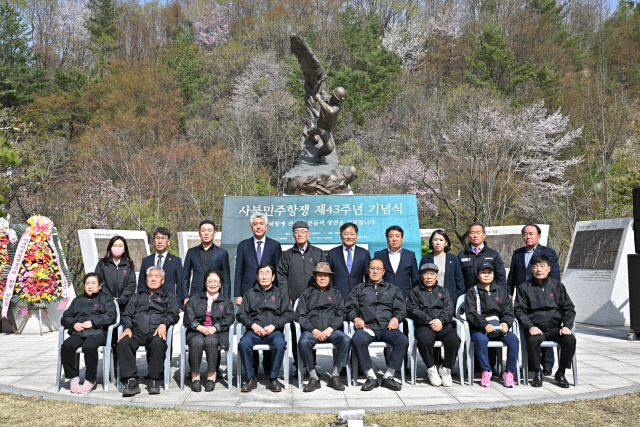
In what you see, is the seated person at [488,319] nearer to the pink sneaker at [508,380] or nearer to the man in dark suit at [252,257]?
the pink sneaker at [508,380]

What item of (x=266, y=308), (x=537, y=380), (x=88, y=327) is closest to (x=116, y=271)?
(x=88, y=327)

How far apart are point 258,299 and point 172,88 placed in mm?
26569

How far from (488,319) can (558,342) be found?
0.61 metres

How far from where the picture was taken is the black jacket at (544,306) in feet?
16.4

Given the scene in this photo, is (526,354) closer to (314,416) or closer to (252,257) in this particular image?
(314,416)

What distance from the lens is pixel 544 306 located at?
16.6ft

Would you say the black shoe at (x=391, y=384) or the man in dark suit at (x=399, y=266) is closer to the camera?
the black shoe at (x=391, y=384)

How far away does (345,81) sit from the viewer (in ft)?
82.0

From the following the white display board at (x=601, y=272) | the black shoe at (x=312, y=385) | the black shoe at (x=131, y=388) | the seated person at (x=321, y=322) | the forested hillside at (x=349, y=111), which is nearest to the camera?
the black shoe at (x=131, y=388)

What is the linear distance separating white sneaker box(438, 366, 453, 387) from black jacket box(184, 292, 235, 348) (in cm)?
192

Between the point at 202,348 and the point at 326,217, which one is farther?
the point at 326,217

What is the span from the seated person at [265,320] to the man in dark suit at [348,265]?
0.63 metres

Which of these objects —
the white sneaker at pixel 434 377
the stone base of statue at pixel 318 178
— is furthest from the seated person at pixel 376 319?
the stone base of statue at pixel 318 178

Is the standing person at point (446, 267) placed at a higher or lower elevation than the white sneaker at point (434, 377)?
higher
